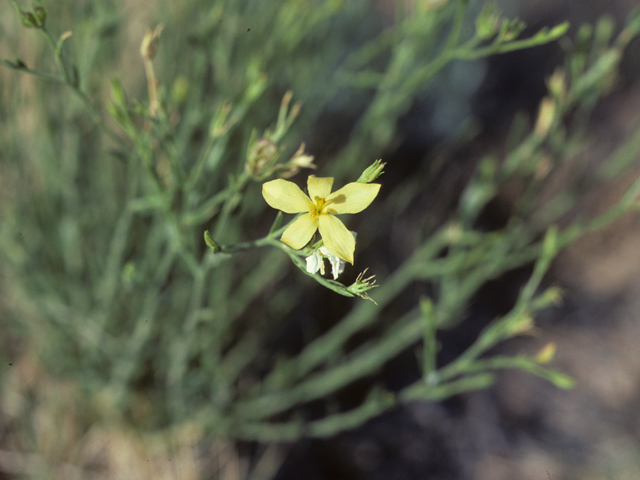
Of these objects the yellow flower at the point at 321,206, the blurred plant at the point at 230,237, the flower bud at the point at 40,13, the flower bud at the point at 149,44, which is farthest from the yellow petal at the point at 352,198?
the flower bud at the point at 40,13

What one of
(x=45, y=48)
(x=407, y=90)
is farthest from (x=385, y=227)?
(x=45, y=48)

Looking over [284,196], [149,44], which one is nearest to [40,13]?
[149,44]

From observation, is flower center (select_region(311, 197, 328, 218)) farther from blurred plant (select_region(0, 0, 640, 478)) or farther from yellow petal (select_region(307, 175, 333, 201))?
blurred plant (select_region(0, 0, 640, 478))

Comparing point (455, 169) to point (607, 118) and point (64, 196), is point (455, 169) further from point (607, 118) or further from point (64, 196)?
point (64, 196)

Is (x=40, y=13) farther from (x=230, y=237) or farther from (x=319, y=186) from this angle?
(x=230, y=237)

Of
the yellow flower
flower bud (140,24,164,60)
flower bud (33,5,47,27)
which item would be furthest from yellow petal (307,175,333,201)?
flower bud (33,5,47,27)

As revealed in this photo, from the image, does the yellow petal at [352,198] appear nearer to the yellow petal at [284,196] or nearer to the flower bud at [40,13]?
the yellow petal at [284,196]

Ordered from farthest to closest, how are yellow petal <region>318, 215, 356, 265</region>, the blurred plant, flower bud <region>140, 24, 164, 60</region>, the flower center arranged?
the blurred plant
flower bud <region>140, 24, 164, 60</region>
the flower center
yellow petal <region>318, 215, 356, 265</region>
